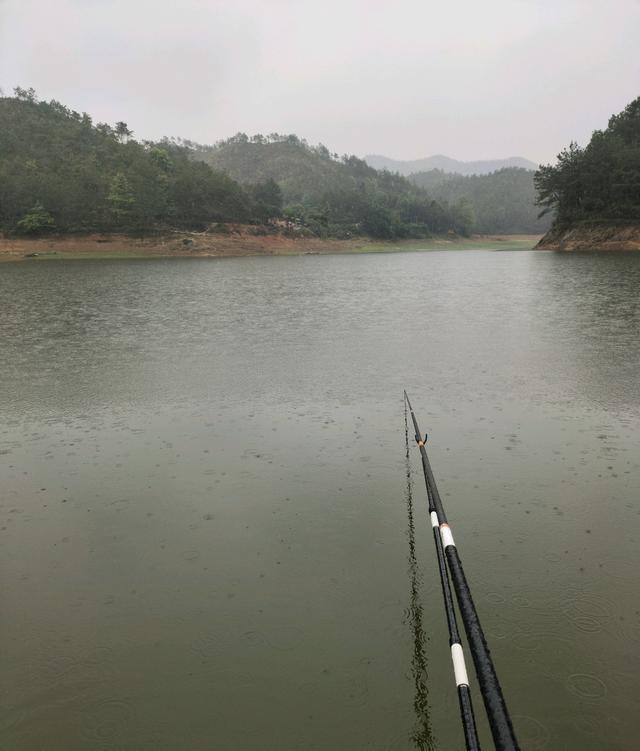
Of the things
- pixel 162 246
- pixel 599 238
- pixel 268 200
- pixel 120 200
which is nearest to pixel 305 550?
pixel 599 238

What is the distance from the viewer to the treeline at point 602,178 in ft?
235

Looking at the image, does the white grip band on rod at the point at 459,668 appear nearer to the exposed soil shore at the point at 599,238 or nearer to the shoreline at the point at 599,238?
the shoreline at the point at 599,238

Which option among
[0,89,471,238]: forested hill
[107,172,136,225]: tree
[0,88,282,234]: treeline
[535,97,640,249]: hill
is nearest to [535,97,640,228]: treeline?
[535,97,640,249]: hill

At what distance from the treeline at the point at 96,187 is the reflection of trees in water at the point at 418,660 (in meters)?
87.3

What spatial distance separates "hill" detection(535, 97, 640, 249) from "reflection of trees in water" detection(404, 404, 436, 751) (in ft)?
247

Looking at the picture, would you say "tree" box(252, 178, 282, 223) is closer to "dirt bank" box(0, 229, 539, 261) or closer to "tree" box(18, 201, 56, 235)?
"dirt bank" box(0, 229, 539, 261)

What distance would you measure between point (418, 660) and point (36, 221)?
88588 millimetres

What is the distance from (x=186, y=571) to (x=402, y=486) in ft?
9.92

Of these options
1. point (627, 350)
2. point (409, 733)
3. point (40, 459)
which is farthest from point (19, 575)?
point (627, 350)

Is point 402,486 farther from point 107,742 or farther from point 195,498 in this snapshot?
point 107,742

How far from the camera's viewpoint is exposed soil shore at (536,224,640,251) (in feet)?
224

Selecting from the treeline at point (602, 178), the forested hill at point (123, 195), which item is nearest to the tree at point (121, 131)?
the forested hill at point (123, 195)

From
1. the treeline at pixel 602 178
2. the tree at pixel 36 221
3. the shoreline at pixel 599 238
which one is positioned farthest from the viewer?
the tree at pixel 36 221

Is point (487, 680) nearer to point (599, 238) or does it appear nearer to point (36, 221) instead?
point (599, 238)
